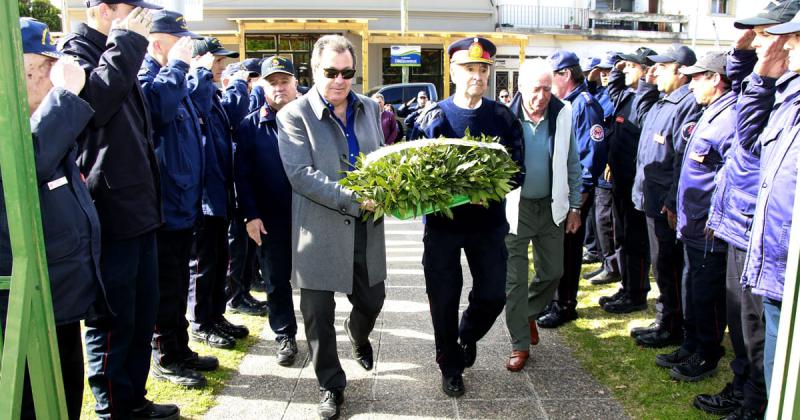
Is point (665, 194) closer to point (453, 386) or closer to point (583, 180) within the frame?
point (583, 180)

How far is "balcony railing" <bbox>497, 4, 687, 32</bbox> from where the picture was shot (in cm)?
2848

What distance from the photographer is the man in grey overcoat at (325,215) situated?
3.74 meters

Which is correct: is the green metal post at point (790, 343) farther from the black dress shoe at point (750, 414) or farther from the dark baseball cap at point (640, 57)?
the dark baseball cap at point (640, 57)

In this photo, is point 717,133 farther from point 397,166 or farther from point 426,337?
point 426,337

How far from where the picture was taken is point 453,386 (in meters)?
4.05

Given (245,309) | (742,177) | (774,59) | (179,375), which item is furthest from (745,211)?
(245,309)

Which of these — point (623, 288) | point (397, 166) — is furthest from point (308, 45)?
point (397, 166)

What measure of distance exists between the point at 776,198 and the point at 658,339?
225 cm

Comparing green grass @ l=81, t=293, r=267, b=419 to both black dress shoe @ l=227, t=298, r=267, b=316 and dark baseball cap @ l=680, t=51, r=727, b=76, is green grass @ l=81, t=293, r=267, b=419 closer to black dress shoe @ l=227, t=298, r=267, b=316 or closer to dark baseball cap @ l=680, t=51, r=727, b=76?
black dress shoe @ l=227, t=298, r=267, b=316

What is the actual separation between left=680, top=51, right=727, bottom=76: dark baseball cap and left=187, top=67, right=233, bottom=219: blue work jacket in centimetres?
338

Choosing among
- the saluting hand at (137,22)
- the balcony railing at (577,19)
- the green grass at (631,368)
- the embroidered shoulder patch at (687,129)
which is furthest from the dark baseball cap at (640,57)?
the balcony railing at (577,19)

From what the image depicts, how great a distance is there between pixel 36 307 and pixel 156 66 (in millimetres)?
2218

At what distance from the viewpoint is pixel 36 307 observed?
209 cm

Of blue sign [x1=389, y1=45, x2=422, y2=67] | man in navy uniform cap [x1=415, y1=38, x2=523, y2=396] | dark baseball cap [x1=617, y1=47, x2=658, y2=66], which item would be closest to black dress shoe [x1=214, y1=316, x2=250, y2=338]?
man in navy uniform cap [x1=415, y1=38, x2=523, y2=396]
